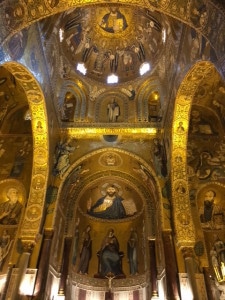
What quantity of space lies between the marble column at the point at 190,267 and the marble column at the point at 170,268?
427mm

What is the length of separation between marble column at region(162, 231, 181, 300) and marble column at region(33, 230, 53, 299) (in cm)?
410

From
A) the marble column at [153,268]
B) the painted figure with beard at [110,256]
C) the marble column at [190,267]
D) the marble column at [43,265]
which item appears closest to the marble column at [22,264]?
the marble column at [43,265]

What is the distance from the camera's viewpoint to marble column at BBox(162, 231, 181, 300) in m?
9.74

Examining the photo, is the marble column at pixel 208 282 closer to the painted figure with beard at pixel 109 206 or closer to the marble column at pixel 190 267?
the marble column at pixel 190 267

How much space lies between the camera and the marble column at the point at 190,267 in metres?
9.46

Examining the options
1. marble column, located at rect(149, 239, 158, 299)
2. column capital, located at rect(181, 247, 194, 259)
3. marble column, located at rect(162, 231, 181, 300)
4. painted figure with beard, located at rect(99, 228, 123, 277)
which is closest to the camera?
marble column, located at rect(162, 231, 181, 300)

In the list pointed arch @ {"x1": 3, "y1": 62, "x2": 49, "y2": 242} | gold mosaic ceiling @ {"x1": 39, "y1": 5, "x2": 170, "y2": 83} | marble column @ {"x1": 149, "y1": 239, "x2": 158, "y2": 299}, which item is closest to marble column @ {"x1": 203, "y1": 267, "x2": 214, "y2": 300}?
marble column @ {"x1": 149, "y1": 239, "x2": 158, "y2": 299}

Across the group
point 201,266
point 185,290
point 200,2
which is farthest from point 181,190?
point 200,2

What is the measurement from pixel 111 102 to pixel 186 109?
4619 millimetres

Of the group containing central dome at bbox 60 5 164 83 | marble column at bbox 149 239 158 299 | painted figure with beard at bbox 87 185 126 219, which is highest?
central dome at bbox 60 5 164 83

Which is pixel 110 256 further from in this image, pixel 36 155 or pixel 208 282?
pixel 36 155

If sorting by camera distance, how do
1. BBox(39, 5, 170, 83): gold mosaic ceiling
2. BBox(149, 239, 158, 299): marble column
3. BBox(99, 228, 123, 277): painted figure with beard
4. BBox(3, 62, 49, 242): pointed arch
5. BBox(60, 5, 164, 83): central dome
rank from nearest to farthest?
BBox(3, 62, 49, 242): pointed arch < BBox(149, 239, 158, 299): marble column < BBox(99, 228, 123, 277): painted figure with beard < BBox(39, 5, 170, 83): gold mosaic ceiling < BBox(60, 5, 164, 83): central dome

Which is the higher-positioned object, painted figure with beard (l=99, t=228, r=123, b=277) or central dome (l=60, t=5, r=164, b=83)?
central dome (l=60, t=5, r=164, b=83)

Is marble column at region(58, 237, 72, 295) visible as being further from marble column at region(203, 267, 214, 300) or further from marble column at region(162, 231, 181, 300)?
marble column at region(203, 267, 214, 300)
